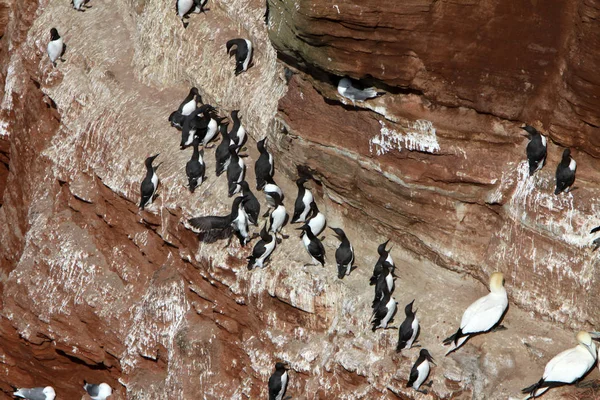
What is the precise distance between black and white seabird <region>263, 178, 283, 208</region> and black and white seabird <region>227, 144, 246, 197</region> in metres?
0.43

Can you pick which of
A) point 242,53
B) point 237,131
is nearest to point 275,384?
point 237,131

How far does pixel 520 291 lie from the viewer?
37.7 ft

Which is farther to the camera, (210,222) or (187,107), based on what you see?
(187,107)

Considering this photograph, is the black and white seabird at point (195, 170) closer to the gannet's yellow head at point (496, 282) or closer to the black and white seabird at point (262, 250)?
the black and white seabird at point (262, 250)

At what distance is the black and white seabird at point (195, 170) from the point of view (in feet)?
44.8

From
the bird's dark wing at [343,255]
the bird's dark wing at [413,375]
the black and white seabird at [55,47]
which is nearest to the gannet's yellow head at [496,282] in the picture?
the bird's dark wing at [413,375]

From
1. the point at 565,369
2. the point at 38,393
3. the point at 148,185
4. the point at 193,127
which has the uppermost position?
the point at 193,127

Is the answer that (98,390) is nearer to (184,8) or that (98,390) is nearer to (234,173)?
(234,173)

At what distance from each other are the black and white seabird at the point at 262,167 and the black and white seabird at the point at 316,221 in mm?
959

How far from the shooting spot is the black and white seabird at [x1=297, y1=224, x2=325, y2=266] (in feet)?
39.5

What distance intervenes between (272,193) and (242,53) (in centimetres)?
254

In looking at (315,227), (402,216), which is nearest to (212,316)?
(315,227)

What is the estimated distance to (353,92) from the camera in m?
11.9

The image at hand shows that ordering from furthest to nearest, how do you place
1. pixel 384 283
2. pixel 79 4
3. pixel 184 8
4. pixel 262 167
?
pixel 79 4
pixel 184 8
pixel 262 167
pixel 384 283
